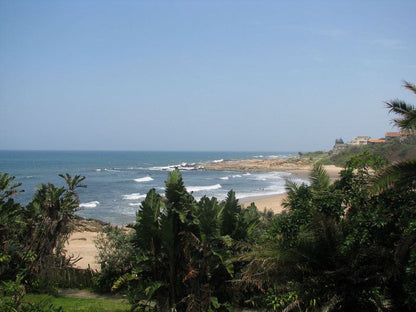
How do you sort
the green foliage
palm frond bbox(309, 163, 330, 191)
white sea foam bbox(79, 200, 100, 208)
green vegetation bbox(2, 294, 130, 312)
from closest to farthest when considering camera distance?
the green foliage, palm frond bbox(309, 163, 330, 191), green vegetation bbox(2, 294, 130, 312), white sea foam bbox(79, 200, 100, 208)

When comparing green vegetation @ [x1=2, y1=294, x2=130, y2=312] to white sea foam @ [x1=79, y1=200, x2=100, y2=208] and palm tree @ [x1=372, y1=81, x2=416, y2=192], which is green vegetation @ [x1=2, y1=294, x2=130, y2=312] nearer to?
palm tree @ [x1=372, y1=81, x2=416, y2=192]

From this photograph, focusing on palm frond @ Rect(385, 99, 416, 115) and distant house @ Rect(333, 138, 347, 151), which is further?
distant house @ Rect(333, 138, 347, 151)

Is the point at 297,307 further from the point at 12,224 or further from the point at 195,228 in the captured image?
the point at 12,224

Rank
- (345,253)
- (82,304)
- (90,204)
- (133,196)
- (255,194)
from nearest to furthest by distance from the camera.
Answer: (345,253) < (82,304) < (90,204) < (255,194) < (133,196)

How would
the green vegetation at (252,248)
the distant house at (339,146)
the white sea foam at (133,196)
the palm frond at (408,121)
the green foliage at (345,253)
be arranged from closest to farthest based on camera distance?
the green foliage at (345,253) → the green vegetation at (252,248) → the palm frond at (408,121) → the white sea foam at (133,196) → the distant house at (339,146)

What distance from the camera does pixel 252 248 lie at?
26.3 ft

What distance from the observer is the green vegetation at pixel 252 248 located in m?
6.76

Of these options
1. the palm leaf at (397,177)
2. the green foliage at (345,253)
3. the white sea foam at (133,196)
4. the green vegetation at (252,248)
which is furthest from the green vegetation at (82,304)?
the white sea foam at (133,196)

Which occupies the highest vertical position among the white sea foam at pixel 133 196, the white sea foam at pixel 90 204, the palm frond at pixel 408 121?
the palm frond at pixel 408 121

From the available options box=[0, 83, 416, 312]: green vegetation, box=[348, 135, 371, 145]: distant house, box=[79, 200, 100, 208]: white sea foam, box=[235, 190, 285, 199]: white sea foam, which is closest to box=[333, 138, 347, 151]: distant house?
box=[348, 135, 371, 145]: distant house

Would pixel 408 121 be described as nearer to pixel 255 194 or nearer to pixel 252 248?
pixel 252 248

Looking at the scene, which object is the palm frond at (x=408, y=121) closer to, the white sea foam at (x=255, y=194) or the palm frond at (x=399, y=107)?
the palm frond at (x=399, y=107)

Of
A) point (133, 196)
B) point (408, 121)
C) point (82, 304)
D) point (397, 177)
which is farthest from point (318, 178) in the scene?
point (133, 196)

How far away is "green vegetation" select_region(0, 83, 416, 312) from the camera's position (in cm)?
676
